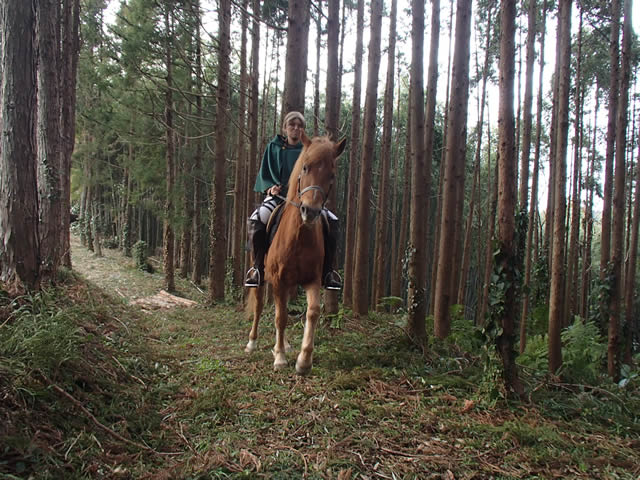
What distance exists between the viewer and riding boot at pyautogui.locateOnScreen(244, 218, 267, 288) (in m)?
5.07

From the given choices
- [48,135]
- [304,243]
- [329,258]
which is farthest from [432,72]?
[48,135]

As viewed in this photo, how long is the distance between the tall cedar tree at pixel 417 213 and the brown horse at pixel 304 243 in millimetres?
1491

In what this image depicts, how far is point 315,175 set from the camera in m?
4.02

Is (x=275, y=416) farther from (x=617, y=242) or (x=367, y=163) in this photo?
(x=617, y=242)

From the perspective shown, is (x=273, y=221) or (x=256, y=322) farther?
(x=256, y=322)

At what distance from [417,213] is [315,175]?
227cm

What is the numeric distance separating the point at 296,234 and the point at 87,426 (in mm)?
2573

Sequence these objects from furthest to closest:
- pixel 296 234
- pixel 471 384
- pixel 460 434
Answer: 1. pixel 296 234
2. pixel 471 384
3. pixel 460 434

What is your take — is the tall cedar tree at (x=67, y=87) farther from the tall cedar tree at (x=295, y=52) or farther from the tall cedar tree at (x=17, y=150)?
the tall cedar tree at (x=295, y=52)

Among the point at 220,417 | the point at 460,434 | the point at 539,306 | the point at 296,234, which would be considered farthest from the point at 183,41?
the point at 539,306

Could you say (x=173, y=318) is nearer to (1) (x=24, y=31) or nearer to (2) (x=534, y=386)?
(1) (x=24, y=31)

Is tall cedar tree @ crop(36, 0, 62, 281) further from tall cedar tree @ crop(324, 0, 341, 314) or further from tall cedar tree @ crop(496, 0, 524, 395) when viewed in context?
tall cedar tree @ crop(496, 0, 524, 395)

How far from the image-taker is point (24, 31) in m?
4.45

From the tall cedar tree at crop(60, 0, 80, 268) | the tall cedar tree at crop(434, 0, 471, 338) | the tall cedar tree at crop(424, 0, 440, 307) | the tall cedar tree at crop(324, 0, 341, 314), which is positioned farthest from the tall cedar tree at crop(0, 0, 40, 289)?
the tall cedar tree at crop(424, 0, 440, 307)
